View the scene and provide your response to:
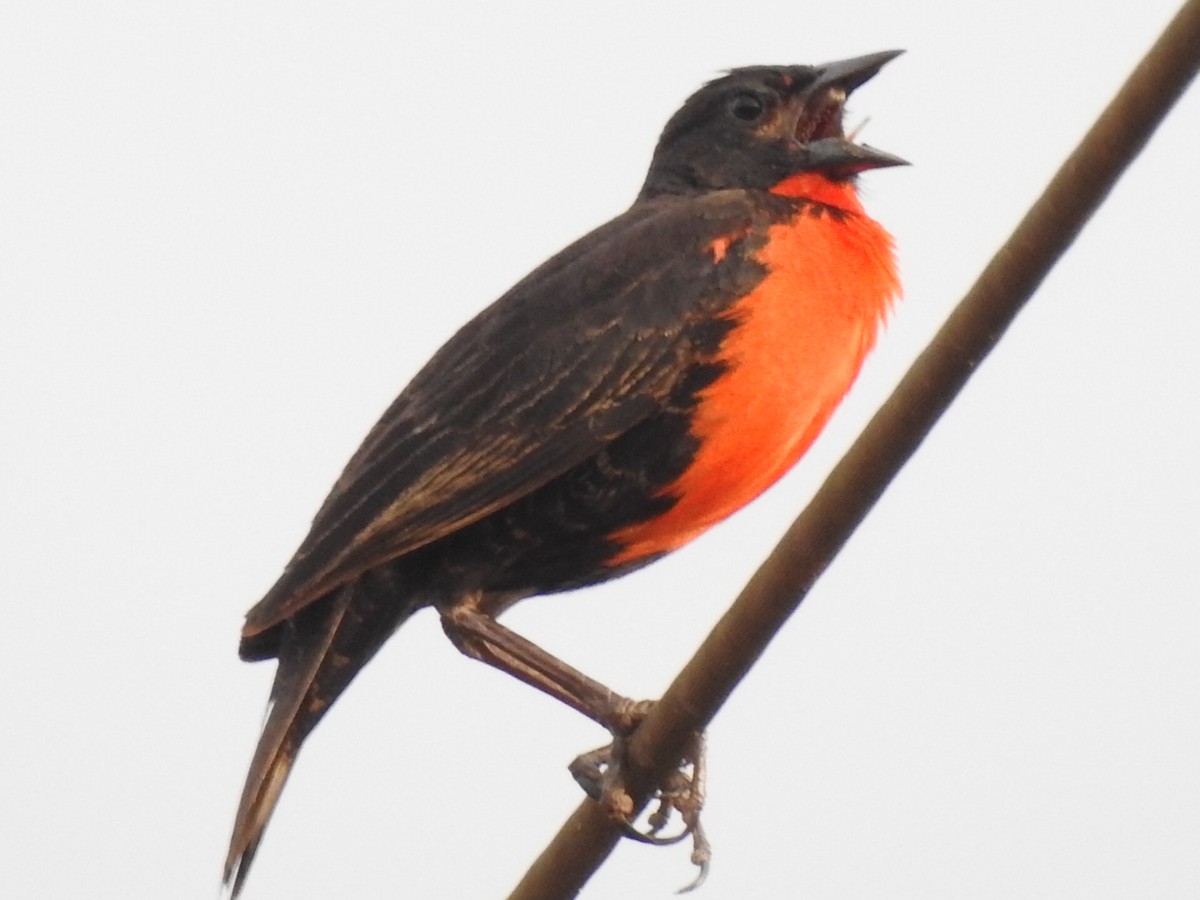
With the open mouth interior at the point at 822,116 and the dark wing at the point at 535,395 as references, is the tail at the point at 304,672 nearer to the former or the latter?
the dark wing at the point at 535,395

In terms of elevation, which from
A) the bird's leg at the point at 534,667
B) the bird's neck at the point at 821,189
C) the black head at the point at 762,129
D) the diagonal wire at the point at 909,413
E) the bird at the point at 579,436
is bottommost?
the diagonal wire at the point at 909,413

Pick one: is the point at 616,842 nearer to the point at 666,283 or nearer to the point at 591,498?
the point at 591,498

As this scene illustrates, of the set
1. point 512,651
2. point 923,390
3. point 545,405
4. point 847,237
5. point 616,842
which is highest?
point 847,237

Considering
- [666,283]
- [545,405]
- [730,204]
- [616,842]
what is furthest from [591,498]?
[616,842]

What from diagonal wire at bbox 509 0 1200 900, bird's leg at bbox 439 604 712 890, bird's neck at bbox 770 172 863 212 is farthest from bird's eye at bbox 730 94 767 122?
diagonal wire at bbox 509 0 1200 900

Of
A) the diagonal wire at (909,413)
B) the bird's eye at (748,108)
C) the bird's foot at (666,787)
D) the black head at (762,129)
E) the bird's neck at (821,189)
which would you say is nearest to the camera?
the diagonal wire at (909,413)

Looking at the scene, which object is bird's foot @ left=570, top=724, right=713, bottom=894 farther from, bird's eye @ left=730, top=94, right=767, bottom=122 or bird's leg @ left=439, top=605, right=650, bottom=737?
bird's eye @ left=730, top=94, right=767, bottom=122

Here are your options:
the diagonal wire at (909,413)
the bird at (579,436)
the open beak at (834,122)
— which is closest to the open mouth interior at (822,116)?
the open beak at (834,122)
